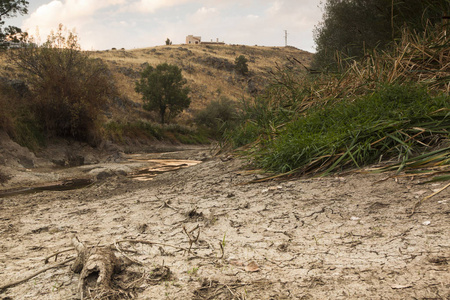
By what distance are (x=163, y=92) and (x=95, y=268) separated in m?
31.1

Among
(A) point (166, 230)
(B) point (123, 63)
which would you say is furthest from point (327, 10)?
(B) point (123, 63)

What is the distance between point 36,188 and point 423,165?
21.6 ft

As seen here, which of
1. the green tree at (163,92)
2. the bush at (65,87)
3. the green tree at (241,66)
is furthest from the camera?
the green tree at (241,66)

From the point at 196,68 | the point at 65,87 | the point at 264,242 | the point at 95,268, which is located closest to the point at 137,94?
the point at 196,68

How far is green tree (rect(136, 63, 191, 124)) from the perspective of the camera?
103 feet

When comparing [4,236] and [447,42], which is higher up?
[447,42]

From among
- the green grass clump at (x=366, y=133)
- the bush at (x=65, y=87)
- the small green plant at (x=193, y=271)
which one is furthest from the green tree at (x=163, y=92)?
the small green plant at (x=193, y=271)

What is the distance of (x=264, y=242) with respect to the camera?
7.18 feet

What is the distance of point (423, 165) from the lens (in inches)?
119

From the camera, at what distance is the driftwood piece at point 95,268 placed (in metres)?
1.62

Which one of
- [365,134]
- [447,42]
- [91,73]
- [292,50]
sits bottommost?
[365,134]

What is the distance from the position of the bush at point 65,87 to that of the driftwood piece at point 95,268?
40.6 feet

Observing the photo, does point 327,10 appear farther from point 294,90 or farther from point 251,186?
point 251,186

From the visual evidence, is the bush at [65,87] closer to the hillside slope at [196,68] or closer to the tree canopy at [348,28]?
the tree canopy at [348,28]
